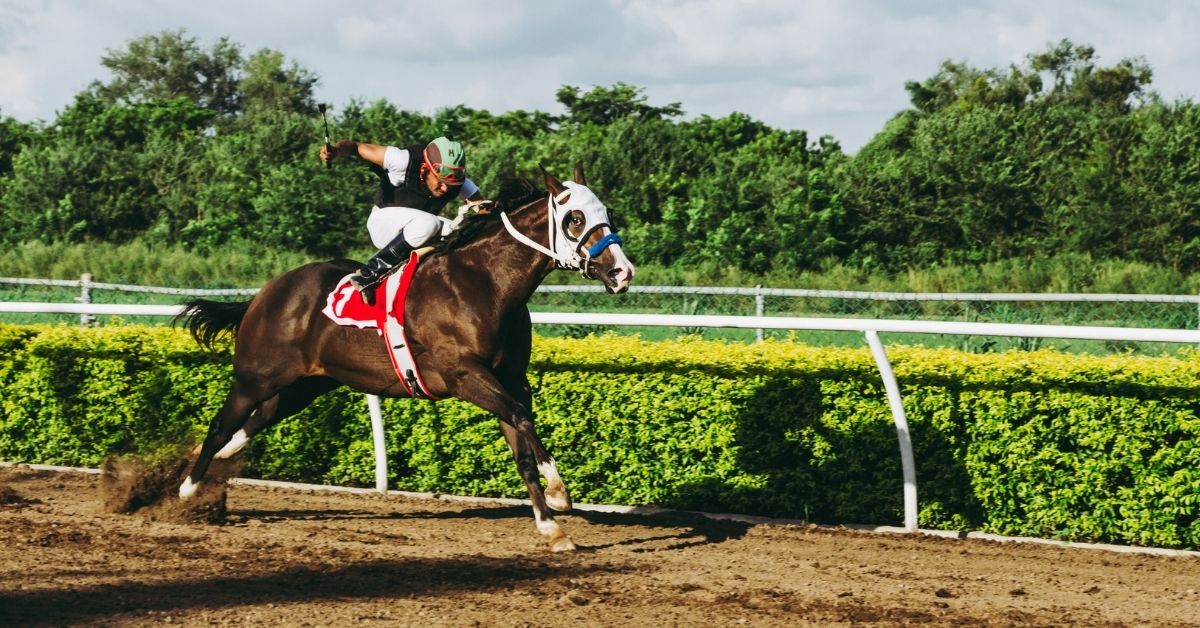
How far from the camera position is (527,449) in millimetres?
6680

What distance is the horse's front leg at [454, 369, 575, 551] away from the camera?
6.50m

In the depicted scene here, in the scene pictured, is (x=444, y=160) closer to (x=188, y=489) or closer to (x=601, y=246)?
(x=601, y=246)

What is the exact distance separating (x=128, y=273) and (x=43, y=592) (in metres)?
20.5

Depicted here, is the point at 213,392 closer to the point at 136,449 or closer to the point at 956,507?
the point at 136,449

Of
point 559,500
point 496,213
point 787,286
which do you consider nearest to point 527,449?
Answer: point 559,500

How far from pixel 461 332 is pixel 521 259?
1.55 ft

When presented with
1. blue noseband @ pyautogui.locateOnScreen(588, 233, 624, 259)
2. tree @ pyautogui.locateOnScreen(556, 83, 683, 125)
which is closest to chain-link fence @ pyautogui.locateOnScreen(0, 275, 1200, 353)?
blue noseband @ pyautogui.locateOnScreen(588, 233, 624, 259)

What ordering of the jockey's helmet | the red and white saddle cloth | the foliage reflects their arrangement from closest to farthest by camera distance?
1. the red and white saddle cloth
2. the jockey's helmet
3. the foliage

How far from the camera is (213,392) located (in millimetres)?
A: 9164

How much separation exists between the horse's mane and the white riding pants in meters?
0.08

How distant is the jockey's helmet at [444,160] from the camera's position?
7.28m

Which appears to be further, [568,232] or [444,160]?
[444,160]

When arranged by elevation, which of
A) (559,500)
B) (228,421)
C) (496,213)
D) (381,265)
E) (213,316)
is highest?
(496,213)

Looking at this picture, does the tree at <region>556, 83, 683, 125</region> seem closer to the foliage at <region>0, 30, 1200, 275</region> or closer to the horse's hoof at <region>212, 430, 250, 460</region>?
the foliage at <region>0, 30, 1200, 275</region>
